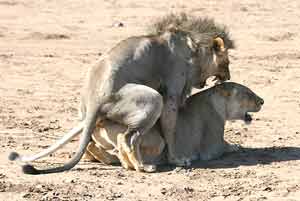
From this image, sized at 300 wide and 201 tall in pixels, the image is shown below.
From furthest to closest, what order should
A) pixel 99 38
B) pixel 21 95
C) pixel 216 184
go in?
pixel 99 38, pixel 21 95, pixel 216 184

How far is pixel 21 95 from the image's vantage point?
12.8 m

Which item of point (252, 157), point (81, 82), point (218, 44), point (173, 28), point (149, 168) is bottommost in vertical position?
point (81, 82)

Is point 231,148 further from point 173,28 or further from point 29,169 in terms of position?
point 29,169

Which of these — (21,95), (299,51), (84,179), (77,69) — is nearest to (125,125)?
(84,179)

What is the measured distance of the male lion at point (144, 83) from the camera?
351 inches

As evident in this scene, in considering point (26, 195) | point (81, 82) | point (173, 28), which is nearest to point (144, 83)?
point (173, 28)

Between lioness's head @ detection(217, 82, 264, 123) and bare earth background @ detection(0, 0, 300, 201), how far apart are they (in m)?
0.41

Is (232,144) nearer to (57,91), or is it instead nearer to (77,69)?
(57,91)

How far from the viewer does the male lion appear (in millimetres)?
8914

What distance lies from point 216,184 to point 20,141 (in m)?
2.50

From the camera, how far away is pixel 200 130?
32.1 ft

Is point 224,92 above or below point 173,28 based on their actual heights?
below

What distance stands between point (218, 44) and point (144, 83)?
1.00 metres

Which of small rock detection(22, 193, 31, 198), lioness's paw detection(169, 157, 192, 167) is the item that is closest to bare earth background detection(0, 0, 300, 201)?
small rock detection(22, 193, 31, 198)
